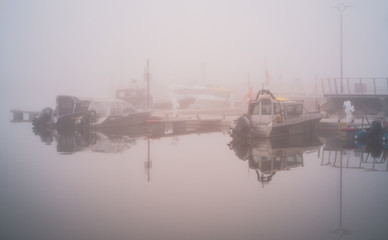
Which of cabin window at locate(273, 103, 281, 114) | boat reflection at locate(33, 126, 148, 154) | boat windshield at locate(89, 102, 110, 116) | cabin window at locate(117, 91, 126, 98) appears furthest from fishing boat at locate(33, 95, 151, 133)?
cabin window at locate(117, 91, 126, 98)

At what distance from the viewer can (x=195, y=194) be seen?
8.73 m

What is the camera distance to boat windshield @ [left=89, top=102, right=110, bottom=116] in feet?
88.6

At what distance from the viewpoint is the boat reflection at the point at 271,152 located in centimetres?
1197

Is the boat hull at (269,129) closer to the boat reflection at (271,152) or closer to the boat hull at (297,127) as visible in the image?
the boat hull at (297,127)

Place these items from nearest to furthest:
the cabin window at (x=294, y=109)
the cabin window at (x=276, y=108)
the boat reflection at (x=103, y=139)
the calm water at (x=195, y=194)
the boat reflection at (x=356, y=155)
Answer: the calm water at (x=195, y=194)
the boat reflection at (x=356, y=155)
the boat reflection at (x=103, y=139)
the cabin window at (x=276, y=108)
the cabin window at (x=294, y=109)

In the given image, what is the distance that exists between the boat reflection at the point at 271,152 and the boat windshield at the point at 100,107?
11.2 meters

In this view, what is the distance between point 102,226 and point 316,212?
3730mm

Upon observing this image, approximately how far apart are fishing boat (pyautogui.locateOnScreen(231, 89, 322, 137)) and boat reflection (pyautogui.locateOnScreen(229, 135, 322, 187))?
0.38 metres

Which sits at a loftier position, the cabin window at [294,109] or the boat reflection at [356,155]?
the cabin window at [294,109]

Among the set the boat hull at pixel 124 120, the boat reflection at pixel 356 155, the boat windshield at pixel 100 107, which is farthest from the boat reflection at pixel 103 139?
the boat reflection at pixel 356 155

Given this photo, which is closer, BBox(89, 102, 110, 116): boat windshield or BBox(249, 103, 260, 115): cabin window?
BBox(249, 103, 260, 115): cabin window

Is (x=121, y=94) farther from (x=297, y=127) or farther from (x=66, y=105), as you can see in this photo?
(x=297, y=127)

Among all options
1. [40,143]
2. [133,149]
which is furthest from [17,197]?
[40,143]

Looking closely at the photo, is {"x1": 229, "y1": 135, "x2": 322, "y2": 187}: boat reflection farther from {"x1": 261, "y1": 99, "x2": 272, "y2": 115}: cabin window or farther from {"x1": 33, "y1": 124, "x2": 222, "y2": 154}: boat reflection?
{"x1": 33, "y1": 124, "x2": 222, "y2": 154}: boat reflection
